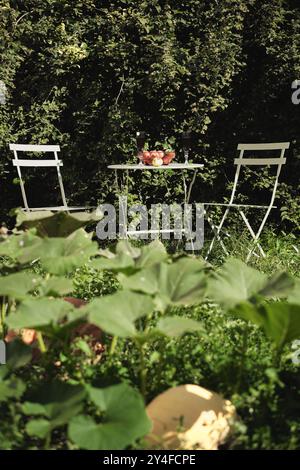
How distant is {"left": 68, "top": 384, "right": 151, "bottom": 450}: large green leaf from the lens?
53.7 inches

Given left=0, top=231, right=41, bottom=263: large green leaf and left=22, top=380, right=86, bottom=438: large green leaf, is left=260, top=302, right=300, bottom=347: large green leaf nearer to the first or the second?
left=22, top=380, right=86, bottom=438: large green leaf

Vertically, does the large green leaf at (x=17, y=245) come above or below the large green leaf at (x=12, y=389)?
above

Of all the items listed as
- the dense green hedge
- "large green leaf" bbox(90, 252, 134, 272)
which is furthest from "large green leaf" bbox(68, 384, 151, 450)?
the dense green hedge

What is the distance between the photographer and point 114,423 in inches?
56.1

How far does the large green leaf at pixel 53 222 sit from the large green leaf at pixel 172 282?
52 cm

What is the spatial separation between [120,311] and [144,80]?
4.06m

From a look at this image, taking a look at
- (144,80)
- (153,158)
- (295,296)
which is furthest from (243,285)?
(144,80)

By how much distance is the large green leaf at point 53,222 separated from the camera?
7.30 ft

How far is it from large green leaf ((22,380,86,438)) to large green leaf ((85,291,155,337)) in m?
0.16

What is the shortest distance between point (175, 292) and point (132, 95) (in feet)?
13.5

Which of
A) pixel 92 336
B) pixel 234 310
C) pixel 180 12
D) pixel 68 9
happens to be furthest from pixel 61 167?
pixel 234 310

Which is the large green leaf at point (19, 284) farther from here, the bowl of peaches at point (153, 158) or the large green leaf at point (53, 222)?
the bowl of peaches at point (153, 158)

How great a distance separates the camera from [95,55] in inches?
214

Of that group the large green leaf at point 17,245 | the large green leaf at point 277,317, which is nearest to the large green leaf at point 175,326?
the large green leaf at point 277,317
